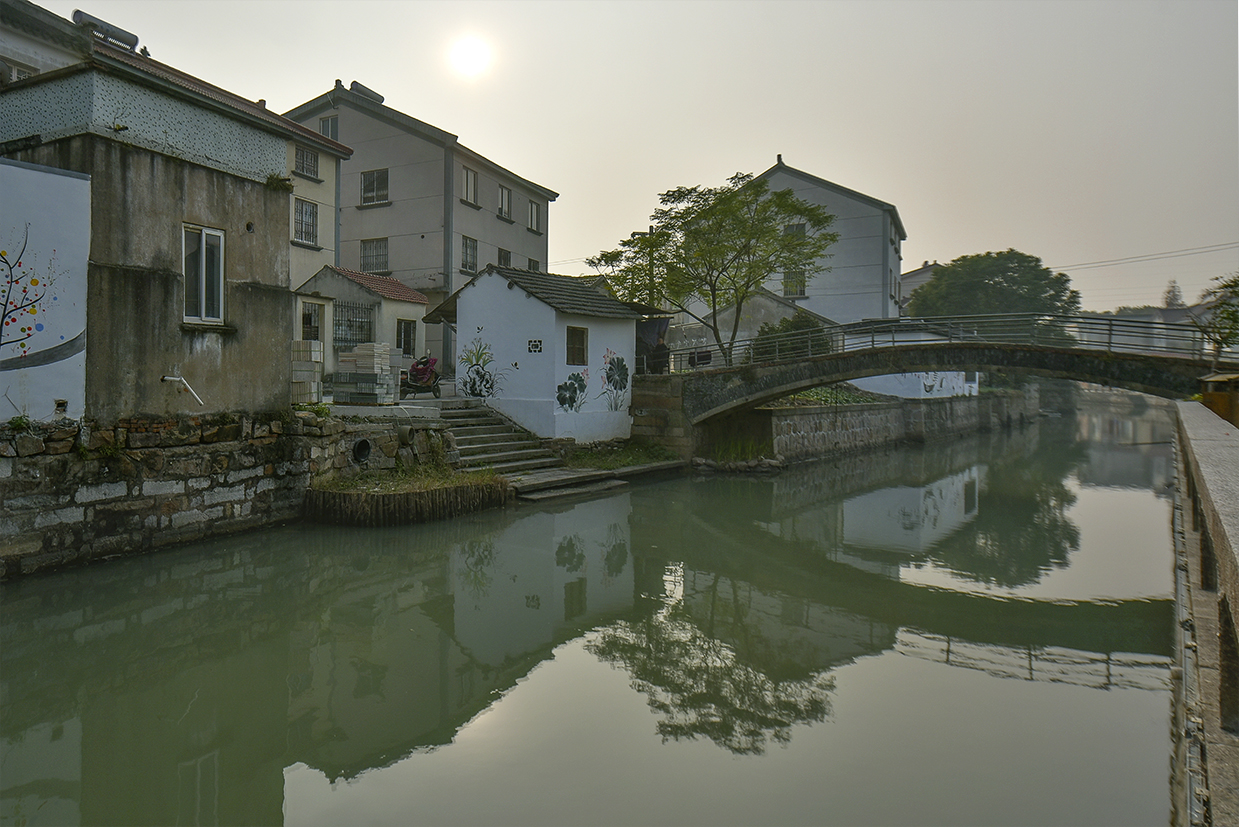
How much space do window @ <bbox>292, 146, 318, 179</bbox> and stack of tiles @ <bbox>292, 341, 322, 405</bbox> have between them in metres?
10.5

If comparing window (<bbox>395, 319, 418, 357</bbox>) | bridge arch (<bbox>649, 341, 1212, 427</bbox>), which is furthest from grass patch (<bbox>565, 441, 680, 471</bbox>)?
window (<bbox>395, 319, 418, 357</bbox>)

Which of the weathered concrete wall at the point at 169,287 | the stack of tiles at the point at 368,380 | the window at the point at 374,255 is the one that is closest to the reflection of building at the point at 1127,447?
the stack of tiles at the point at 368,380

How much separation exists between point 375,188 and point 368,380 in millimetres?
13727

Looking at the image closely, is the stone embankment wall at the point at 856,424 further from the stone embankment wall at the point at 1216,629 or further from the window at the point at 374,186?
the window at the point at 374,186

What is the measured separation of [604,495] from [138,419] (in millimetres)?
7318

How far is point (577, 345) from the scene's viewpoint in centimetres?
1537

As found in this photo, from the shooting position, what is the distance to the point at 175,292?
8.30 meters

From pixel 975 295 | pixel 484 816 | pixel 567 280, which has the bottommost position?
pixel 484 816

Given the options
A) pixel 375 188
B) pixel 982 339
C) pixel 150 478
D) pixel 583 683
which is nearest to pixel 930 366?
pixel 982 339

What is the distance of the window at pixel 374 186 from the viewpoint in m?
22.9

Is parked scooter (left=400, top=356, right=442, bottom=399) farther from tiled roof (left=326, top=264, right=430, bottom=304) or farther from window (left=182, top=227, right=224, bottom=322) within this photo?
window (left=182, top=227, right=224, bottom=322)

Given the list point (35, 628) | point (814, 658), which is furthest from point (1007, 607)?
point (35, 628)

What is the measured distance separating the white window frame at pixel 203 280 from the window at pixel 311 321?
8.98 meters

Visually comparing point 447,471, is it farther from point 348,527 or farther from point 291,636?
point 291,636
